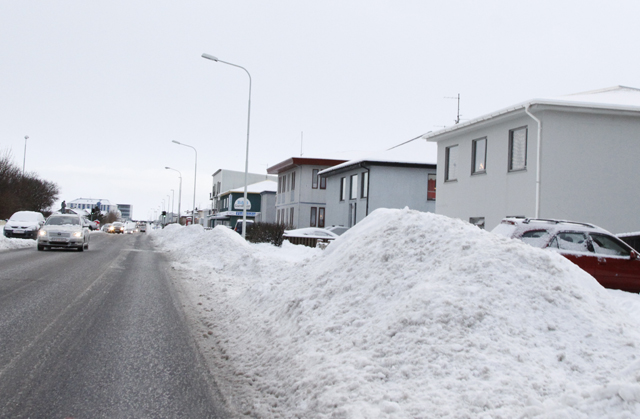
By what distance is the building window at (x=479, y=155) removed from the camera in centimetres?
2009

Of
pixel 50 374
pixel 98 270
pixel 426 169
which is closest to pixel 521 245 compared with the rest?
pixel 50 374

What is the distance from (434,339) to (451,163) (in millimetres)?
18869

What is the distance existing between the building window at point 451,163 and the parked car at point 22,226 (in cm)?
2300

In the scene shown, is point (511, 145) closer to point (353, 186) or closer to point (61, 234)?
point (353, 186)

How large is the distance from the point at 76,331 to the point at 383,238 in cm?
456

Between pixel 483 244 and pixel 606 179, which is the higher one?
pixel 606 179

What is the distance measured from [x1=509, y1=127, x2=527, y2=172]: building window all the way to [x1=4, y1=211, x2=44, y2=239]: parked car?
1012 inches

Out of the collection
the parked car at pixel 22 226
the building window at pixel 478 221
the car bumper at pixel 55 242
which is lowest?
the car bumper at pixel 55 242

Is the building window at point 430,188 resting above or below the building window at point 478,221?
above

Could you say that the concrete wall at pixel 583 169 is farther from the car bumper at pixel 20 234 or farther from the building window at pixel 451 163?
the car bumper at pixel 20 234

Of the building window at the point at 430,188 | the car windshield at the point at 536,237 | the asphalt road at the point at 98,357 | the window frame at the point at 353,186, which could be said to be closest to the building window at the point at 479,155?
the car windshield at the point at 536,237

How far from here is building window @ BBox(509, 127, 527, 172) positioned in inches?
699

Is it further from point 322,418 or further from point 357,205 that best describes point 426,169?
point 322,418

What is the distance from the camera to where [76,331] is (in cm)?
693
